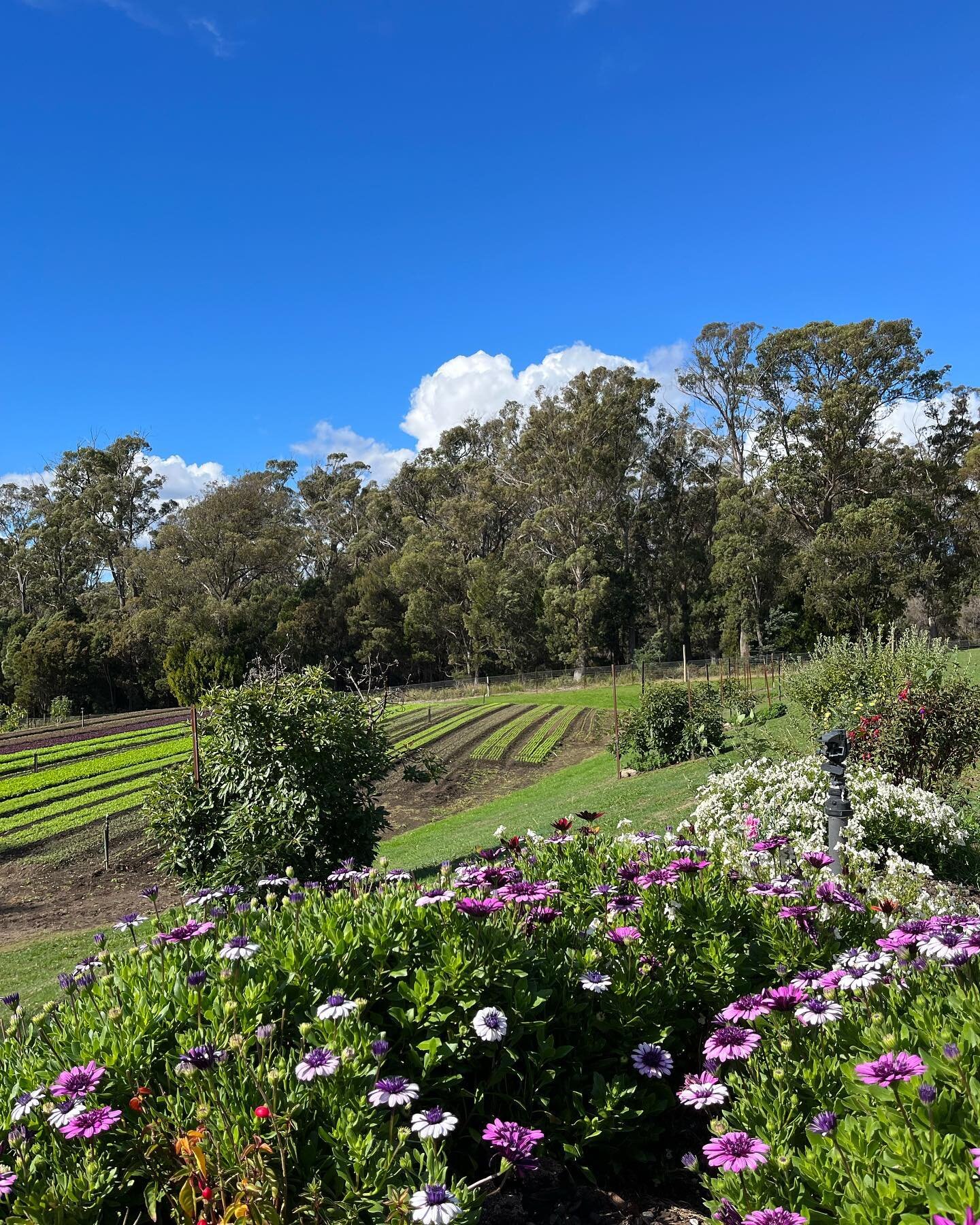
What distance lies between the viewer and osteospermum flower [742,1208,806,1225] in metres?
1.37

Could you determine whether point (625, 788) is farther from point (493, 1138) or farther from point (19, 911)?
point (493, 1138)

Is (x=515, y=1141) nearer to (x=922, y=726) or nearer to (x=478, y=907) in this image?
(x=478, y=907)

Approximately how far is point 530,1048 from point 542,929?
1.20 feet

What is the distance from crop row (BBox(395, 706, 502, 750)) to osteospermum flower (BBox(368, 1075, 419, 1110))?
1685 centimetres

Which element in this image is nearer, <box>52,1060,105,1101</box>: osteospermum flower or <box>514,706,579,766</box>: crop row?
<box>52,1060,105,1101</box>: osteospermum flower

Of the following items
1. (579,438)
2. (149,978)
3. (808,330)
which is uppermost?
(808,330)

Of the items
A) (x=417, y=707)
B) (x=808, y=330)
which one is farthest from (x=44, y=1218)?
(x=808, y=330)

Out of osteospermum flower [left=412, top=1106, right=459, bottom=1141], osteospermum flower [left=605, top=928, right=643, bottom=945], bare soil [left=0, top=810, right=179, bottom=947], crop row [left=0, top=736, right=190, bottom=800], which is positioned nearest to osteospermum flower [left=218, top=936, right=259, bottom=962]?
osteospermum flower [left=412, top=1106, right=459, bottom=1141]

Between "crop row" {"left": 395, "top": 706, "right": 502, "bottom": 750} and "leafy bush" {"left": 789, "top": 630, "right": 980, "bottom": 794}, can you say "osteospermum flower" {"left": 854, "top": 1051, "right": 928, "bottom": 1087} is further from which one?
"crop row" {"left": 395, "top": 706, "right": 502, "bottom": 750}

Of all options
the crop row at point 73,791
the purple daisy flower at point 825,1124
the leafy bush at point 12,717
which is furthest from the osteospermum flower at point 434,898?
the leafy bush at point 12,717

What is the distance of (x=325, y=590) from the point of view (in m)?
42.9

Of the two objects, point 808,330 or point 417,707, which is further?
point 808,330

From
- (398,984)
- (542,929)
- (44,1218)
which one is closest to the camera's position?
(44,1218)

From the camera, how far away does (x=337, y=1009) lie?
1.83m
